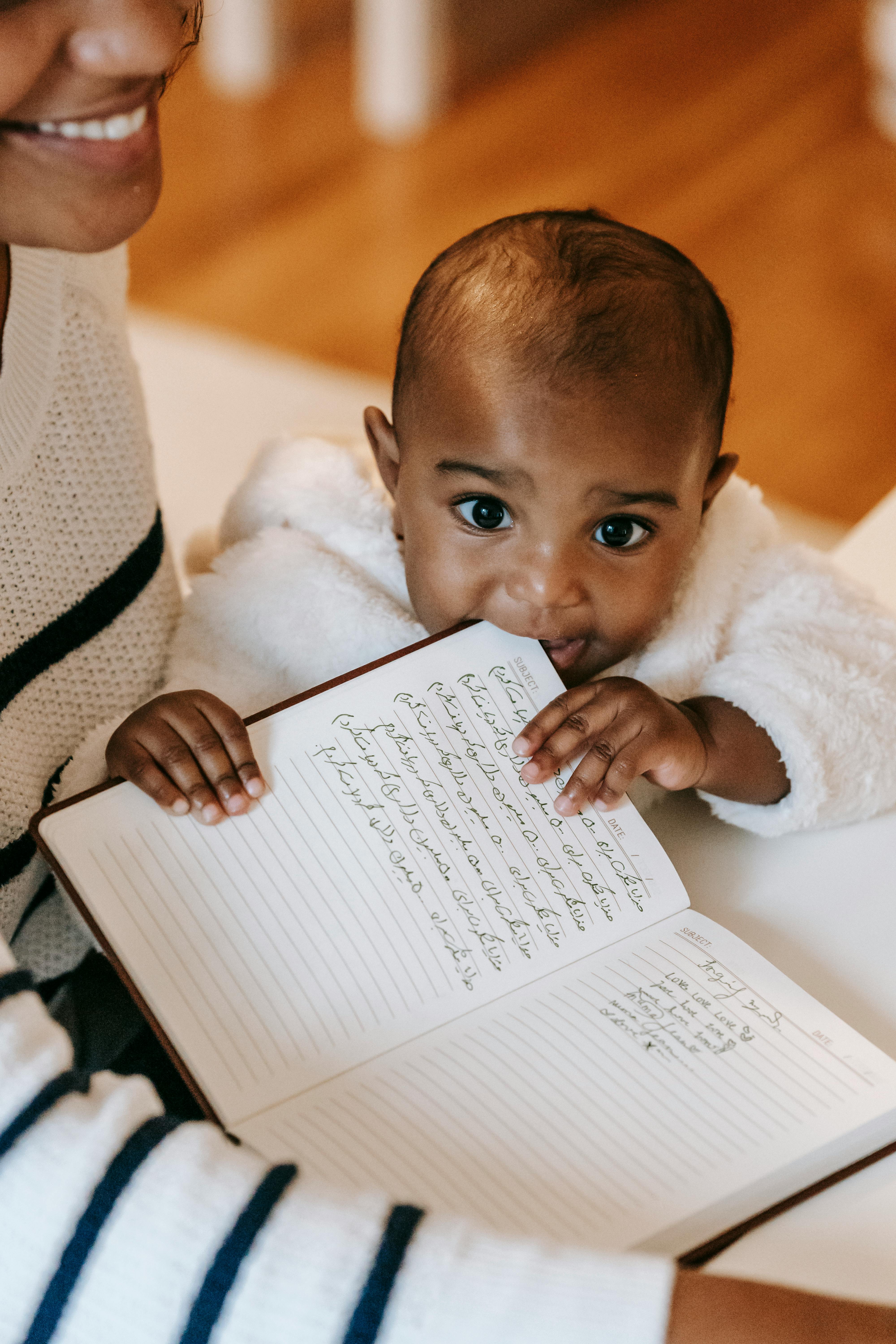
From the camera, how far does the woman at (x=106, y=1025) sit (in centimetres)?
49

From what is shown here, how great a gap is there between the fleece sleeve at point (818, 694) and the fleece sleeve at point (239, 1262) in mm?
376

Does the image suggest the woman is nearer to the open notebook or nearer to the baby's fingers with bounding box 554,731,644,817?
Answer: the open notebook

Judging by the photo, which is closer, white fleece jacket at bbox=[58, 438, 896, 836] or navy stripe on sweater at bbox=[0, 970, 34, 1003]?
navy stripe on sweater at bbox=[0, 970, 34, 1003]

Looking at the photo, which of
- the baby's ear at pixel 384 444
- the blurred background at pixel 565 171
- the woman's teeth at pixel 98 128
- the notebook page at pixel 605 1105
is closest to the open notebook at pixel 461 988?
the notebook page at pixel 605 1105

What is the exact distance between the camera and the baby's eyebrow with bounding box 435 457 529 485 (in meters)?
0.84

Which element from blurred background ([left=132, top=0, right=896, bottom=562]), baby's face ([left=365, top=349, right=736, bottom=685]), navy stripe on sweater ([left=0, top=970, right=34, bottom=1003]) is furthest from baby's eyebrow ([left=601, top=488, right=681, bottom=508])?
blurred background ([left=132, top=0, right=896, bottom=562])

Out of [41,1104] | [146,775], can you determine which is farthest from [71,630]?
[41,1104]

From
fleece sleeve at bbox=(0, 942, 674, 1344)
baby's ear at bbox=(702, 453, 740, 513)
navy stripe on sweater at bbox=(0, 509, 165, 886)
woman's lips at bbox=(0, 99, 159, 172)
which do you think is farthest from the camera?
baby's ear at bbox=(702, 453, 740, 513)

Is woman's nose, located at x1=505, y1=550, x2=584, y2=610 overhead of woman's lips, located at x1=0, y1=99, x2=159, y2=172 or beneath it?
beneath

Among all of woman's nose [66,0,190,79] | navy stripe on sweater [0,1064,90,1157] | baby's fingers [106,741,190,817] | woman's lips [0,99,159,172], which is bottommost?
baby's fingers [106,741,190,817]

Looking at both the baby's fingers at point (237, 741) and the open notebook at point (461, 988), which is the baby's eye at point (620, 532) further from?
the baby's fingers at point (237, 741)

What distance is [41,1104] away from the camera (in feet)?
1.70

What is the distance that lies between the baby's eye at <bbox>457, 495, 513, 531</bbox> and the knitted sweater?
24cm

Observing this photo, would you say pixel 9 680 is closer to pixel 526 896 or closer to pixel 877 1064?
pixel 526 896
